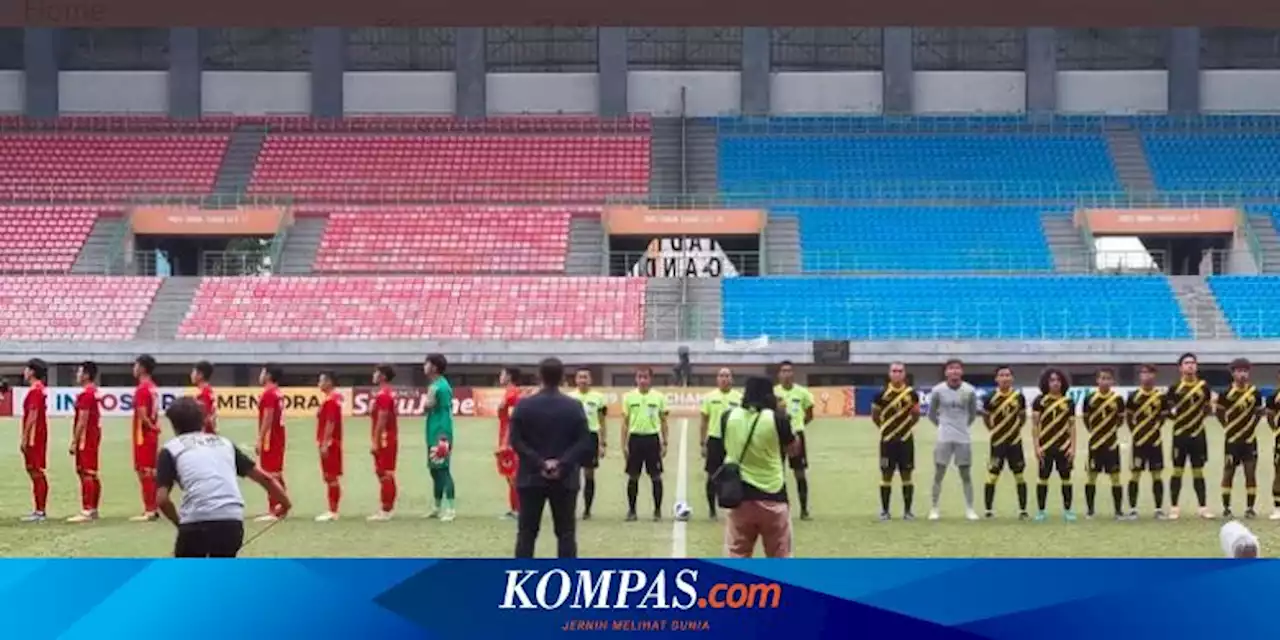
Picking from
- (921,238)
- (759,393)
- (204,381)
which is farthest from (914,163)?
(759,393)

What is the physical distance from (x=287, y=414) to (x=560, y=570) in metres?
38.4

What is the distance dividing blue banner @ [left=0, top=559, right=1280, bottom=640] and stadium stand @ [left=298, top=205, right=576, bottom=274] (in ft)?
139

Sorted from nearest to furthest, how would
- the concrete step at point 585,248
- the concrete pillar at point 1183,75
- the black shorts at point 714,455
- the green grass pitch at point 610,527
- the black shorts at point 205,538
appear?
1. the black shorts at point 205,538
2. the black shorts at point 714,455
3. the green grass pitch at point 610,527
4. the concrete step at point 585,248
5. the concrete pillar at point 1183,75

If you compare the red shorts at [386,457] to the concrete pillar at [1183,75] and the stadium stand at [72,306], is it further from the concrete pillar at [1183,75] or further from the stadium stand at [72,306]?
the concrete pillar at [1183,75]

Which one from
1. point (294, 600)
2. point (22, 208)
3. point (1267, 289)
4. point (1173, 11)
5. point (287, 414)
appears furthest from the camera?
point (22, 208)

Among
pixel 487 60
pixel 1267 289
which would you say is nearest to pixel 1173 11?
pixel 1267 289

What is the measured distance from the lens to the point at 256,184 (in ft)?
180

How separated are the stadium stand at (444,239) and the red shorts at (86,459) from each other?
101 feet

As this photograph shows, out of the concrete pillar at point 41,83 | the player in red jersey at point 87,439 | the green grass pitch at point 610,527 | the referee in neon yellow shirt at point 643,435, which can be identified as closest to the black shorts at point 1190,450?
the green grass pitch at point 610,527

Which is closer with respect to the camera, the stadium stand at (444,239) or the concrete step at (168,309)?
the concrete step at (168,309)

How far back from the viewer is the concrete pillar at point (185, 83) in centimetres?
5481

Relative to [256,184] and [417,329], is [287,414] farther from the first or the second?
[256,184]

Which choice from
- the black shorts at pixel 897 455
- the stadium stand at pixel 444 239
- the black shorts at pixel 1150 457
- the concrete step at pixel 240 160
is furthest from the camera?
the concrete step at pixel 240 160

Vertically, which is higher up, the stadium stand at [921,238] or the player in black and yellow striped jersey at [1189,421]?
the stadium stand at [921,238]
